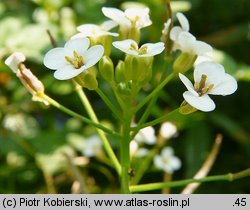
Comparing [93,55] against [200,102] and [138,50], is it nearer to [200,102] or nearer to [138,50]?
[138,50]

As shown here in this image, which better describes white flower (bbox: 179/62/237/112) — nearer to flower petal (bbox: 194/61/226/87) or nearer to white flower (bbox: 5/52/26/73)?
flower petal (bbox: 194/61/226/87)

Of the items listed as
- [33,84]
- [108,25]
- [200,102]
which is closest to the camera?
[200,102]

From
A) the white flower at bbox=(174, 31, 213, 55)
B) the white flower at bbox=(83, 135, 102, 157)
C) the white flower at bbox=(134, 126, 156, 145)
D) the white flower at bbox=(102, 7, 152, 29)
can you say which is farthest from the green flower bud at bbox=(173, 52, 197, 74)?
the white flower at bbox=(83, 135, 102, 157)

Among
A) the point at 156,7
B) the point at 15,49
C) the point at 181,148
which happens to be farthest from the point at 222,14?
the point at 15,49

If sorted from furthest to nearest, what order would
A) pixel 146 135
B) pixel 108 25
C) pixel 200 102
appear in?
pixel 146 135
pixel 108 25
pixel 200 102

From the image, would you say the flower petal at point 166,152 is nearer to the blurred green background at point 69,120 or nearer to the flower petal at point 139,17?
the blurred green background at point 69,120
